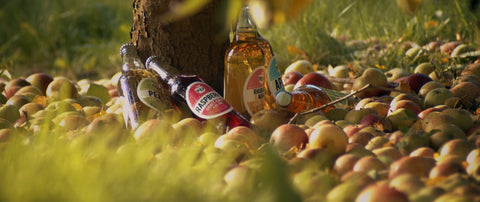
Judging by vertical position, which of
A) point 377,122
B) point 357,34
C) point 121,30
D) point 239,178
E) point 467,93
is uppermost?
point 121,30

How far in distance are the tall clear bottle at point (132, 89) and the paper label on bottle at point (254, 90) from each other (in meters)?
0.39

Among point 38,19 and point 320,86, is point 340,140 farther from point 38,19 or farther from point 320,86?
point 38,19

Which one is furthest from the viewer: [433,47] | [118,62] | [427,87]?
[118,62]

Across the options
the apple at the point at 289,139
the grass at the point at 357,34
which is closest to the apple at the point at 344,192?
the apple at the point at 289,139

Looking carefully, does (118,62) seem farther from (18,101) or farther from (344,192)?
(344,192)

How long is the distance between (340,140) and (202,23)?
983 millimetres

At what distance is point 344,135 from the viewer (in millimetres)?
1520

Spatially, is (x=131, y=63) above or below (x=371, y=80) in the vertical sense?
above

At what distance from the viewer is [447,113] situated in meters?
1.85

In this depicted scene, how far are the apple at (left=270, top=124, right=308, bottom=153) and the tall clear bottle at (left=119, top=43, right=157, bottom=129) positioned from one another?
0.61 m

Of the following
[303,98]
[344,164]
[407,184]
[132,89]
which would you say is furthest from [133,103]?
[407,184]

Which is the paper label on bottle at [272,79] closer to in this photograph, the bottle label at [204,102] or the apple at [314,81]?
the bottle label at [204,102]

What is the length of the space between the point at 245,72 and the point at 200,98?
0.26 metres

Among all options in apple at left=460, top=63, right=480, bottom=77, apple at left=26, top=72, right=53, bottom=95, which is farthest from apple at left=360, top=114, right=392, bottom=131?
apple at left=26, top=72, right=53, bottom=95
